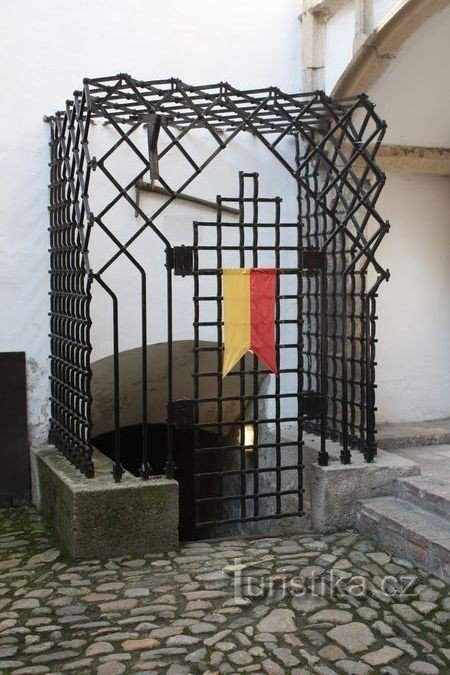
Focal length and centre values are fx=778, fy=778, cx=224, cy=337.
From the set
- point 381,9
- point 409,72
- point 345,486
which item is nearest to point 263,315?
point 345,486

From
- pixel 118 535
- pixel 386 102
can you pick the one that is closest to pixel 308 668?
pixel 118 535

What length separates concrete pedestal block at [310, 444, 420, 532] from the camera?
17.0ft

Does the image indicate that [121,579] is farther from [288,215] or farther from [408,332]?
[408,332]

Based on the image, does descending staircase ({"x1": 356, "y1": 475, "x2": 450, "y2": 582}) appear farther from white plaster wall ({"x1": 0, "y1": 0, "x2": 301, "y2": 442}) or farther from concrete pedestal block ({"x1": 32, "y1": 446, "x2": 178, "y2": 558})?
white plaster wall ({"x1": 0, "y1": 0, "x2": 301, "y2": 442})

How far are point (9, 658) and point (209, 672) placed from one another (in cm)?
91

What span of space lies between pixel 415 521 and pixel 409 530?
0.17m

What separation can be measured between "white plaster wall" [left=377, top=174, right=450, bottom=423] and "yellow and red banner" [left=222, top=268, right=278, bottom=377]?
232 cm

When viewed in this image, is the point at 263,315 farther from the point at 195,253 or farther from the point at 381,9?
the point at 381,9

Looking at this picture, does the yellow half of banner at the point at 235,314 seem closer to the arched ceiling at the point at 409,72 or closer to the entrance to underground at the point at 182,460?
the arched ceiling at the point at 409,72

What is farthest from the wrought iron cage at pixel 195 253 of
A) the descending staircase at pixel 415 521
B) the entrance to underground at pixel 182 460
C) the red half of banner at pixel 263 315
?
the entrance to underground at pixel 182 460

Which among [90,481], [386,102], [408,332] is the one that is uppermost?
[386,102]

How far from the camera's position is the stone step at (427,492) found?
4824 millimetres

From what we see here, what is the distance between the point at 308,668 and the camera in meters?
3.41

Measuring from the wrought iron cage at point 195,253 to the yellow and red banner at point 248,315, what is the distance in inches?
10.3
